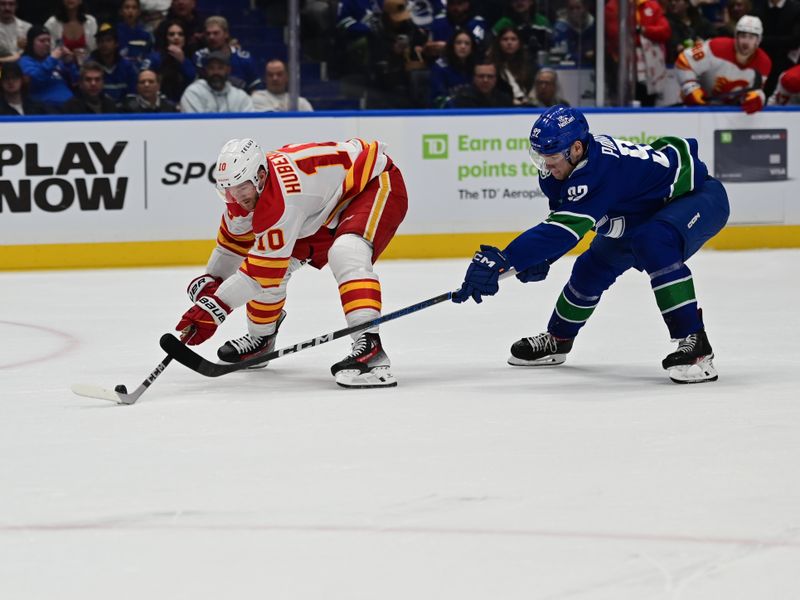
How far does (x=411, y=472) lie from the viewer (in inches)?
128

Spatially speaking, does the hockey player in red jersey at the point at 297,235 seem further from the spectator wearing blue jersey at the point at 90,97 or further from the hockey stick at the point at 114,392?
the spectator wearing blue jersey at the point at 90,97

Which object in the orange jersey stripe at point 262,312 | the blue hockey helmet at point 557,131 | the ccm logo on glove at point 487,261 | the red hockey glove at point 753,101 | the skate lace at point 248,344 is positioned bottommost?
the skate lace at point 248,344

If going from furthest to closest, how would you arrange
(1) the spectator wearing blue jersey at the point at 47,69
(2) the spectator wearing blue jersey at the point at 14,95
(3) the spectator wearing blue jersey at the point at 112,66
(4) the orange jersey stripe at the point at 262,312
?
(3) the spectator wearing blue jersey at the point at 112,66 < (1) the spectator wearing blue jersey at the point at 47,69 < (2) the spectator wearing blue jersey at the point at 14,95 < (4) the orange jersey stripe at the point at 262,312

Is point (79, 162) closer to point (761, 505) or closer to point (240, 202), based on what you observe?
point (240, 202)

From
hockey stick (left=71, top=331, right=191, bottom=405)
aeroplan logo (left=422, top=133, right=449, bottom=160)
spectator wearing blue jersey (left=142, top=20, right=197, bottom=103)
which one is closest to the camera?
hockey stick (left=71, top=331, right=191, bottom=405)

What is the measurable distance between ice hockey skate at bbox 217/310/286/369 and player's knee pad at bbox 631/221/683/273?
1263 millimetres

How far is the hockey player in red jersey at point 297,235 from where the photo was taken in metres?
4.20

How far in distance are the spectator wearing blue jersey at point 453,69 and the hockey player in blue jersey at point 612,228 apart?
3.29 meters

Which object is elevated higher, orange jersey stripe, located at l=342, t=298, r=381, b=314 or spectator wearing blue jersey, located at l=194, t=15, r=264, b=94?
spectator wearing blue jersey, located at l=194, t=15, r=264, b=94

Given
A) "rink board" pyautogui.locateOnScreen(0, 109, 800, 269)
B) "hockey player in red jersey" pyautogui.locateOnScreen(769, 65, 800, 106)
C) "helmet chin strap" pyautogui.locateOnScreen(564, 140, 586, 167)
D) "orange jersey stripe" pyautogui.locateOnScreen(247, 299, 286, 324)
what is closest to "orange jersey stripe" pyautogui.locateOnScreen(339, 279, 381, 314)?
"orange jersey stripe" pyautogui.locateOnScreen(247, 299, 286, 324)

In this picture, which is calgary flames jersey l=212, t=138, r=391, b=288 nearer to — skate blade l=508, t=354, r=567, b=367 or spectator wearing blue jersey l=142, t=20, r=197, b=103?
skate blade l=508, t=354, r=567, b=367

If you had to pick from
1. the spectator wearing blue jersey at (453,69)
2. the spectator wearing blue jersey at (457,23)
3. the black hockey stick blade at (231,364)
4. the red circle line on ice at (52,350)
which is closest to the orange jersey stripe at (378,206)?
the black hockey stick blade at (231,364)

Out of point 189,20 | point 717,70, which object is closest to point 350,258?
point 189,20

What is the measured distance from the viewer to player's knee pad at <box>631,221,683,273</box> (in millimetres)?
4340
